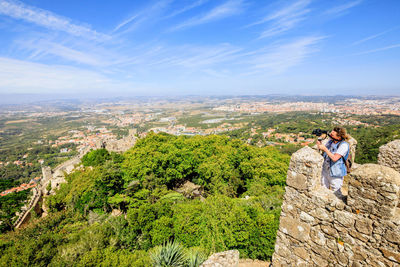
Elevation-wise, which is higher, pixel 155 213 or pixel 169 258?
pixel 169 258

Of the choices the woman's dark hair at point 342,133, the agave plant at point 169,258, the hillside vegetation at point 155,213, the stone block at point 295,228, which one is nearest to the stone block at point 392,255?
the stone block at point 295,228

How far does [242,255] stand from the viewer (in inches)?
293

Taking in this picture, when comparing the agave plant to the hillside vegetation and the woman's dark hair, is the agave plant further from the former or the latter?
the woman's dark hair

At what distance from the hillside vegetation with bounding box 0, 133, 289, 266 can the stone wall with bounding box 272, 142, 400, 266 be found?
16.1ft

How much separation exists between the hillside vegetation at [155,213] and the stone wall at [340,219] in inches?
194

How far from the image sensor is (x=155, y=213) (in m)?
9.08

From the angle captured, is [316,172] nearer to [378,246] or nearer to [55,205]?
[378,246]

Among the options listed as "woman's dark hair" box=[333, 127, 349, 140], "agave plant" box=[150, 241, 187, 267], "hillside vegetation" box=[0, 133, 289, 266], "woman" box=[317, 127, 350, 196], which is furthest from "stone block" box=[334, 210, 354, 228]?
"hillside vegetation" box=[0, 133, 289, 266]

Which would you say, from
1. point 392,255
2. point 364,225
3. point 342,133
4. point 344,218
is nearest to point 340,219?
point 344,218

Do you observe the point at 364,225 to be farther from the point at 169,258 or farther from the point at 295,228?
the point at 169,258

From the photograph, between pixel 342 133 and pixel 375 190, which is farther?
pixel 342 133

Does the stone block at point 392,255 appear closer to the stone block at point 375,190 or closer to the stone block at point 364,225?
the stone block at point 364,225

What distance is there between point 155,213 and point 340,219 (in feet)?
27.7

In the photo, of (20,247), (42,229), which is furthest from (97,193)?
(20,247)
